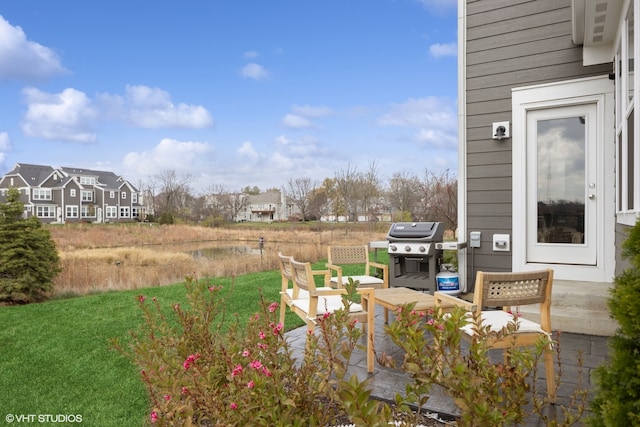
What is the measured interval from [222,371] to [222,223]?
29975mm

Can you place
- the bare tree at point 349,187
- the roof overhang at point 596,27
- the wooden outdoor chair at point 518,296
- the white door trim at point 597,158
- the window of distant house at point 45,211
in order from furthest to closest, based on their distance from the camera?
the window of distant house at point 45,211 → the bare tree at point 349,187 → the white door trim at point 597,158 → the roof overhang at point 596,27 → the wooden outdoor chair at point 518,296

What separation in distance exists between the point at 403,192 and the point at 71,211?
31.9 metres

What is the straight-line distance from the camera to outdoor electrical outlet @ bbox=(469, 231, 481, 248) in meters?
4.91

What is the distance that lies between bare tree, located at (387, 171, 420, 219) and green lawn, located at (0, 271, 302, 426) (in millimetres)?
12101

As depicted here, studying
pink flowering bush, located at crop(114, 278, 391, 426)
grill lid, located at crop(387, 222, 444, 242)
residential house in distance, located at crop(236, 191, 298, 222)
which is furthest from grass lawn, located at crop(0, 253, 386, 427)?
residential house in distance, located at crop(236, 191, 298, 222)

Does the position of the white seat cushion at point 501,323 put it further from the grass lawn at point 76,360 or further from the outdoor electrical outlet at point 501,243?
the outdoor electrical outlet at point 501,243

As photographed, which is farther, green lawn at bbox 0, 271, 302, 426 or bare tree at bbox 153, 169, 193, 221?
bare tree at bbox 153, 169, 193, 221

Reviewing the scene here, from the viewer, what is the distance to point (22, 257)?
236 inches

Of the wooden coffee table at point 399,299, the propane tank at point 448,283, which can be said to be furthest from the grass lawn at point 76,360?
the propane tank at point 448,283

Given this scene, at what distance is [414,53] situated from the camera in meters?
12.8

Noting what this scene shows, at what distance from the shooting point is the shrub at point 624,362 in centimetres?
110

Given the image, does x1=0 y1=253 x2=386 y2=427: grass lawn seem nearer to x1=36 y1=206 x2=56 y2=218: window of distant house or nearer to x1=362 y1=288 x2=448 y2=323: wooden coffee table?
x1=362 y1=288 x2=448 y2=323: wooden coffee table

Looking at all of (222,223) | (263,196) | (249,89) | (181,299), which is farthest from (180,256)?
(263,196)

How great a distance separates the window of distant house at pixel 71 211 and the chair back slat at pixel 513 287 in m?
41.3
